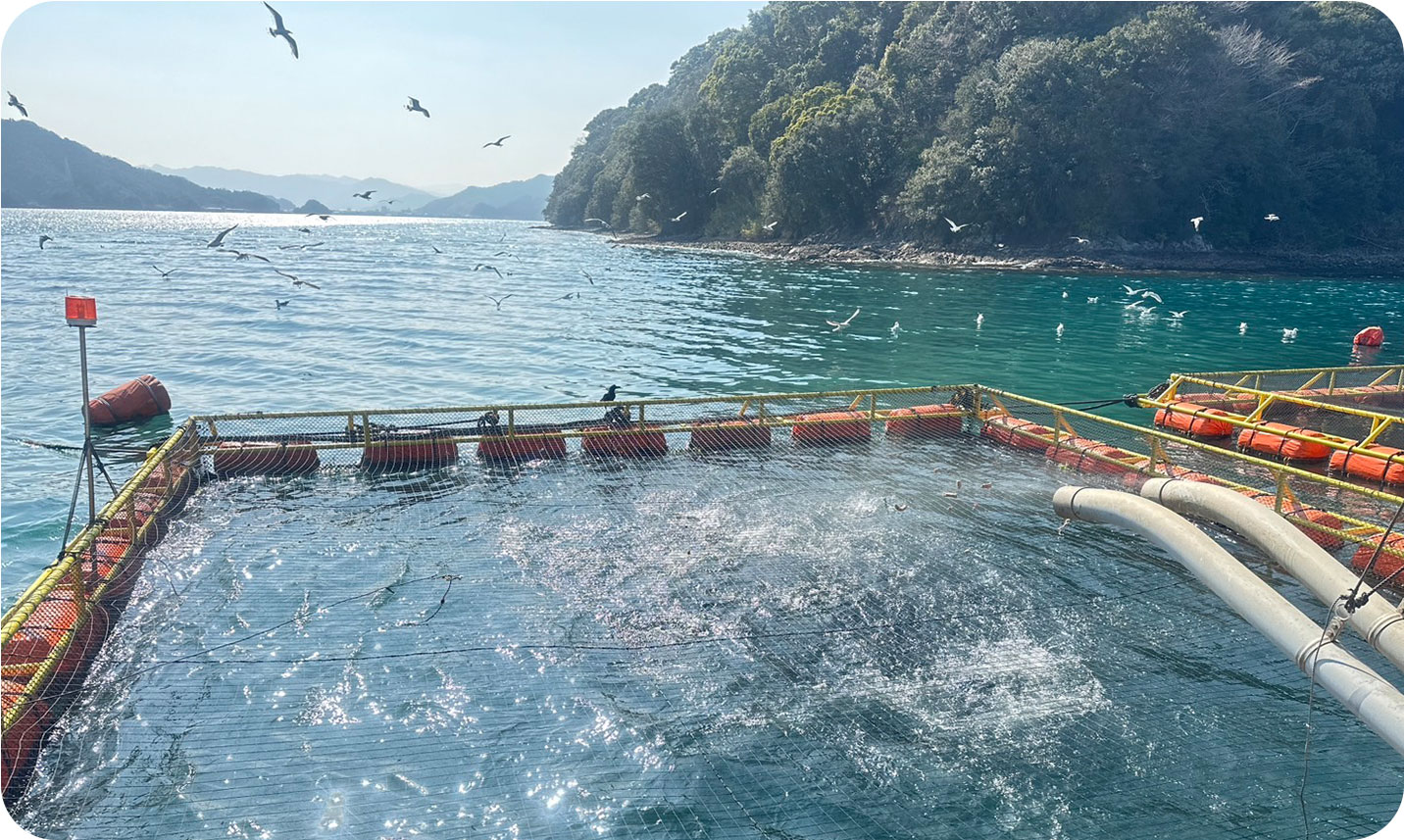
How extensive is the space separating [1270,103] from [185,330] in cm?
7771

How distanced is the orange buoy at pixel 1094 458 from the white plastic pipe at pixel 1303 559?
8931mm

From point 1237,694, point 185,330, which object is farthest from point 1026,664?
point 185,330

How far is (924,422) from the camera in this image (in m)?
17.0

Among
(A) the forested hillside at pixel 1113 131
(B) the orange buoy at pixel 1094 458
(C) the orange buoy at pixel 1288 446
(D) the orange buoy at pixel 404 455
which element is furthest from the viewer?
(A) the forested hillside at pixel 1113 131

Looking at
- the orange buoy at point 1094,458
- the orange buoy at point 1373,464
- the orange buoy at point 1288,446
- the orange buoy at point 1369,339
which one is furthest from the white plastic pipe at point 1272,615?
the orange buoy at point 1369,339

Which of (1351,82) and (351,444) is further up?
(1351,82)

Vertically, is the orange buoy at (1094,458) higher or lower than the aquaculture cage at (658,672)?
higher

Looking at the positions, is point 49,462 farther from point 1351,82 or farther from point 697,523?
point 1351,82

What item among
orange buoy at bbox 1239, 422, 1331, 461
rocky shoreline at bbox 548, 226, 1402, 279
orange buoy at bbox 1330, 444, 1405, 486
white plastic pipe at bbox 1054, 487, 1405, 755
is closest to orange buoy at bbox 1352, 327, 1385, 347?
orange buoy at bbox 1239, 422, 1331, 461

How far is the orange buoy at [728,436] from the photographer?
626 inches

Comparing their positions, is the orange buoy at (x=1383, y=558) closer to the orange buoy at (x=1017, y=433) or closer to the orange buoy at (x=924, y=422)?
the orange buoy at (x=1017, y=433)

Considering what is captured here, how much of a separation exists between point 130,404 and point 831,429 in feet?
54.5

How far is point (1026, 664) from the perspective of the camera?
8.51 meters

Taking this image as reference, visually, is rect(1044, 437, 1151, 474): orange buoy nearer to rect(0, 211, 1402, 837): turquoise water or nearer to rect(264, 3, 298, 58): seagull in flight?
rect(0, 211, 1402, 837): turquoise water
